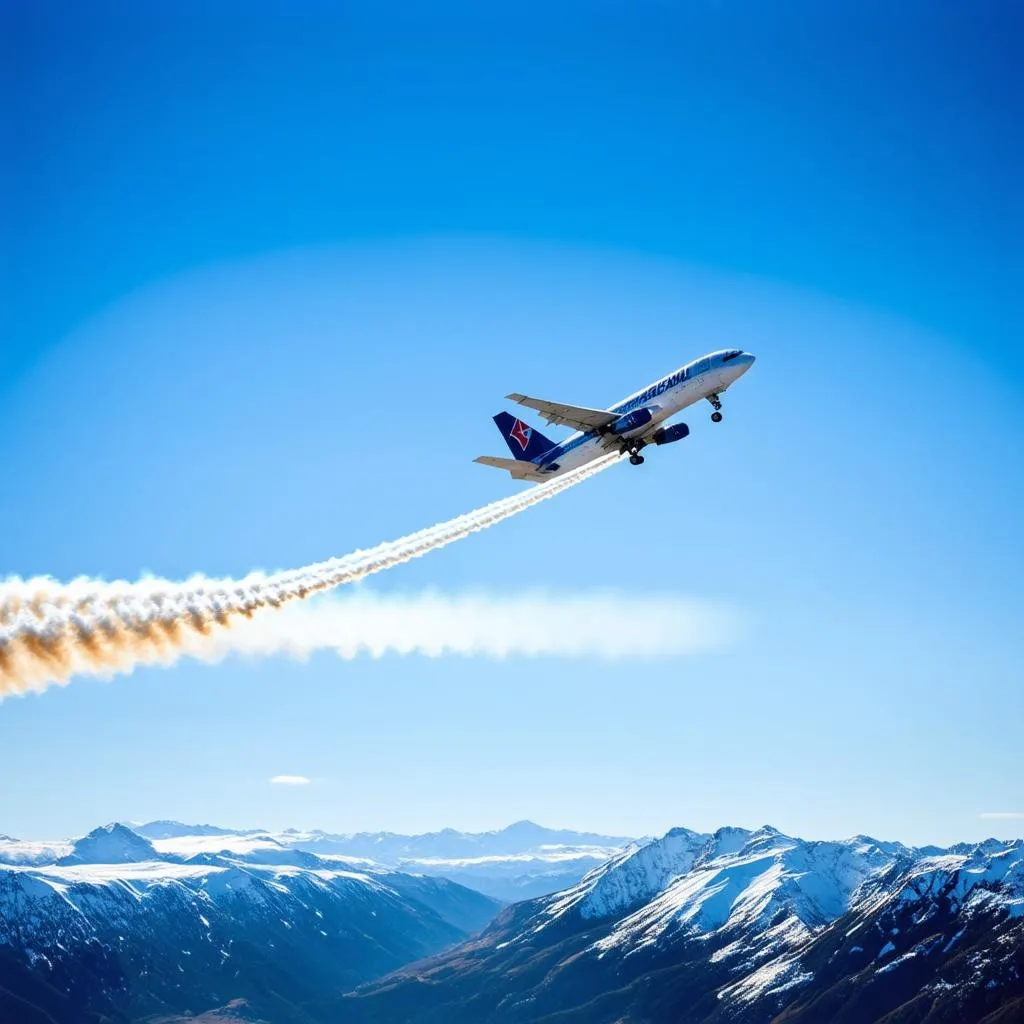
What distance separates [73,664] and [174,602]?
41.4 feet

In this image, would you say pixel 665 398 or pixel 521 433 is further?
pixel 521 433

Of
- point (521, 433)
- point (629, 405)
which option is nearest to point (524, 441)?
point (521, 433)

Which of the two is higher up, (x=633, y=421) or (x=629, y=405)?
(x=629, y=405)

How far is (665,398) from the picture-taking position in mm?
118750

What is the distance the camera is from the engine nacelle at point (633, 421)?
11775cm

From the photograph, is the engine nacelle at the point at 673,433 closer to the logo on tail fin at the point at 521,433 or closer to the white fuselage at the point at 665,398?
the white fuselage at the point at 665,398

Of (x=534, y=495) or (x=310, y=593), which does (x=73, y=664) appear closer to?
(x=310, y=593)

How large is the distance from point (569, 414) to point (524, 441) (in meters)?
11.3

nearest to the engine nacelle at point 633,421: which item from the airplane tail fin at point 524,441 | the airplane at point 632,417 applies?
the airplane at point 632,417

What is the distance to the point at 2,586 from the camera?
275 ft

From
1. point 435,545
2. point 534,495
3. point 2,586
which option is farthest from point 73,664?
point 534,495

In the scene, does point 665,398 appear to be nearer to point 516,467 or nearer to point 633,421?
point 633,421

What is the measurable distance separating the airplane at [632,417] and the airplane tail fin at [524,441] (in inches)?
132

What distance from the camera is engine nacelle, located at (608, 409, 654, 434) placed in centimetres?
11775
